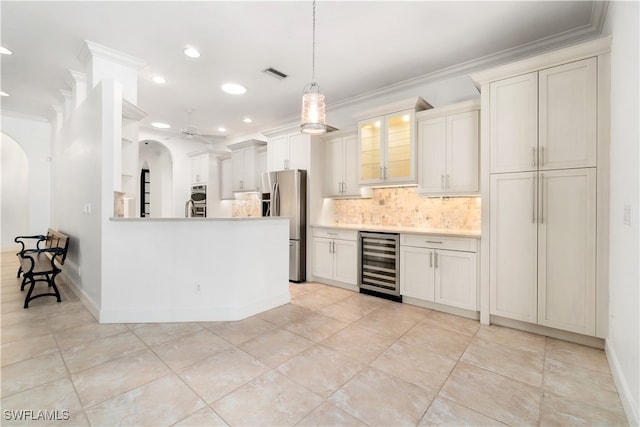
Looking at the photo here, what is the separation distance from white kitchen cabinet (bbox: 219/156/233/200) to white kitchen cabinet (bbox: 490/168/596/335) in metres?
5.55

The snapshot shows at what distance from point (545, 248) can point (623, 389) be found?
1.20 meters

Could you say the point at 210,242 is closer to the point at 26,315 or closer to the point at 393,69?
the point at 26,315

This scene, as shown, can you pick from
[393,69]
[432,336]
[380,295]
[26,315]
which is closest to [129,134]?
[26,315]

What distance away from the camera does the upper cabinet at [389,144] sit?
381 cm

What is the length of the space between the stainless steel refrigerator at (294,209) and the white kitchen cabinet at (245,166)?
1.44m

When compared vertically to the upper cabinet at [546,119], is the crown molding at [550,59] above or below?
above

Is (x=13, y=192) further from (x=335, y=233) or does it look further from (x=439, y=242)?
(x=439, y=242)

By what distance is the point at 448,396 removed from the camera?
1.83 m

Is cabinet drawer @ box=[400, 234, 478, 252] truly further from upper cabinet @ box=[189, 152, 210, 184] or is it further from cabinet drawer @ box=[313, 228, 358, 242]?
upper cabinet @ box=[189, 152, 210, 184]

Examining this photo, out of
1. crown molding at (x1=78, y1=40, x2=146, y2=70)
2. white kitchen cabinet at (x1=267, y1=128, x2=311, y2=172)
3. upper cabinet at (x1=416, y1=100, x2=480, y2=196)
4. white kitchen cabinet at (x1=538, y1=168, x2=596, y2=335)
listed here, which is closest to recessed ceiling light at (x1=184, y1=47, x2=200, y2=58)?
crown molding at (x1=78, y1=40, x2=146, y2=70)

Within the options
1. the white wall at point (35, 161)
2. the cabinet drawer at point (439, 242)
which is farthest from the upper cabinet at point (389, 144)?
the white wall at point (35, 161)

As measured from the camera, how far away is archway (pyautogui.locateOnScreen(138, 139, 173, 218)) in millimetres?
7523

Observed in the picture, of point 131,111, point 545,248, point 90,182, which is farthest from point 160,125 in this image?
point 545,248

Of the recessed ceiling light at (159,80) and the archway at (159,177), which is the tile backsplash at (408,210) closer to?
the recessed ceiling light at (159,80)
